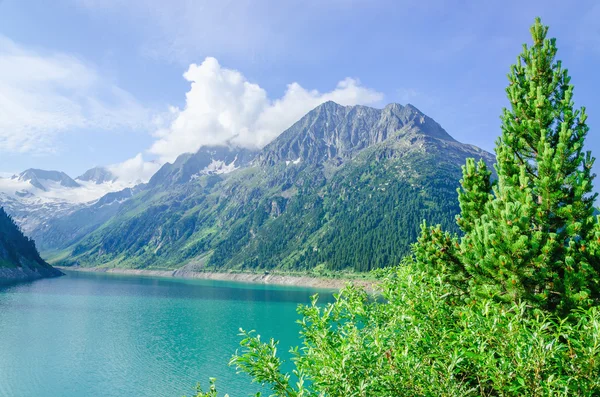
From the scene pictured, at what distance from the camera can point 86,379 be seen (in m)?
54.8

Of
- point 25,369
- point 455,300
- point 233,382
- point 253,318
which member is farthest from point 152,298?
point 455,300

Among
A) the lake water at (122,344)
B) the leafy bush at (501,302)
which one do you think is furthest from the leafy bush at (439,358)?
the lake water at (122,344)

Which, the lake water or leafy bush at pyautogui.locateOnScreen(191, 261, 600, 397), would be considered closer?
leafy bush at pyautogui.locateOnScreen(191, 261, 600, 397)

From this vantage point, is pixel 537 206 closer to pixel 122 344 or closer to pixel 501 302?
pixel 501 302

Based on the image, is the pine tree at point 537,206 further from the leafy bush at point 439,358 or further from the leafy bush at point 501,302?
the leafy bush at point 439,358

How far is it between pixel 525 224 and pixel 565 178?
12.6ft

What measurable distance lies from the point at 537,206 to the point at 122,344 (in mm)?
79457

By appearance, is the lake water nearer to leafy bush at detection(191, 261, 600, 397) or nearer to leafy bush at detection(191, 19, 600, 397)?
leafy bush at detection(191, 19, 600, 397)

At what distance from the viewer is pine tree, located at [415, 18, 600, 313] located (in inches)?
564

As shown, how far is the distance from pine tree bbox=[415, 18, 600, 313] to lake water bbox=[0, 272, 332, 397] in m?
43.8

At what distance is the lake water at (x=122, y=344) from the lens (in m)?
52.8

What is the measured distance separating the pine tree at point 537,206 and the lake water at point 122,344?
43.8 metres

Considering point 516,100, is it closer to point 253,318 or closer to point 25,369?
point 25,369

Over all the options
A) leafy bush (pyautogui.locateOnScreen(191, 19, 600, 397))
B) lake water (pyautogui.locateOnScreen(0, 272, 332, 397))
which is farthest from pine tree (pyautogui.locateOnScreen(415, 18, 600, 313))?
lake water (pyautogui.locateOnScreen(0, 272, 332, 397))
